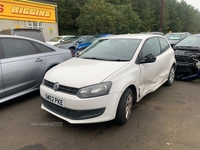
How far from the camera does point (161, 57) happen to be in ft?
14.1

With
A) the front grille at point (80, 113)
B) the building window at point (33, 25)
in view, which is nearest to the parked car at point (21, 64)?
the front grille at point (80, 113)

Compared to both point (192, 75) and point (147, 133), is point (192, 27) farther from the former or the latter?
point (147, 133)

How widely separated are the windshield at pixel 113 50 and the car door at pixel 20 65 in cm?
113

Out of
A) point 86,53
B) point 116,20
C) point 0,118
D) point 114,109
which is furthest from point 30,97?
point 116,20

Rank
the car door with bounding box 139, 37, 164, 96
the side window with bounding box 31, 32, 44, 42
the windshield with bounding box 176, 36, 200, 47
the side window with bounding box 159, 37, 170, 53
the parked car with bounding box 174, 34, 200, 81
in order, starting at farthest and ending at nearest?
the side window with bounding box 31, 32, 44, 42 < the windshield with bounding box 176, 36, 200, 47 < the parked car with bounding box 174, 34, 200, 81 < the side window with bounding box 159, 37, 170, 53 < the car door with bounding box 139, 37, 164, 96

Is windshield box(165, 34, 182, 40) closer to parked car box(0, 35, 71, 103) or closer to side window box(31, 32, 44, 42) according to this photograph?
side window box(31, 32, 44, 42)

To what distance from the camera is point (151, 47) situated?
4.06 meters

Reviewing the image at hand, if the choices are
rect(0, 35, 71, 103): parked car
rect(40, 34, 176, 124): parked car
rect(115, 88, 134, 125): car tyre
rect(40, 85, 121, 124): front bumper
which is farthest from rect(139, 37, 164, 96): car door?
rect(0, 35, 71, 103): parked car

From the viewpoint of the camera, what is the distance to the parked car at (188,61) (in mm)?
5402

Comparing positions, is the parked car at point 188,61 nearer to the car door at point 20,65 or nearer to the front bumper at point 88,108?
the front bumper at point 88,108

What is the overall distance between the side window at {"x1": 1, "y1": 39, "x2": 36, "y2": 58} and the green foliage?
16948 millimetres

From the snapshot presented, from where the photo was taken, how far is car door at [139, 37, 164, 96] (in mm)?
3469

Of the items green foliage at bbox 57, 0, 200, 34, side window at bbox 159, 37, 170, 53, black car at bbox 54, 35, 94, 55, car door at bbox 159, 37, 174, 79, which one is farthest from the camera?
green foliage at bbox 57, 0, 200, 34

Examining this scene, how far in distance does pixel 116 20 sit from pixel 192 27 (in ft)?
144
